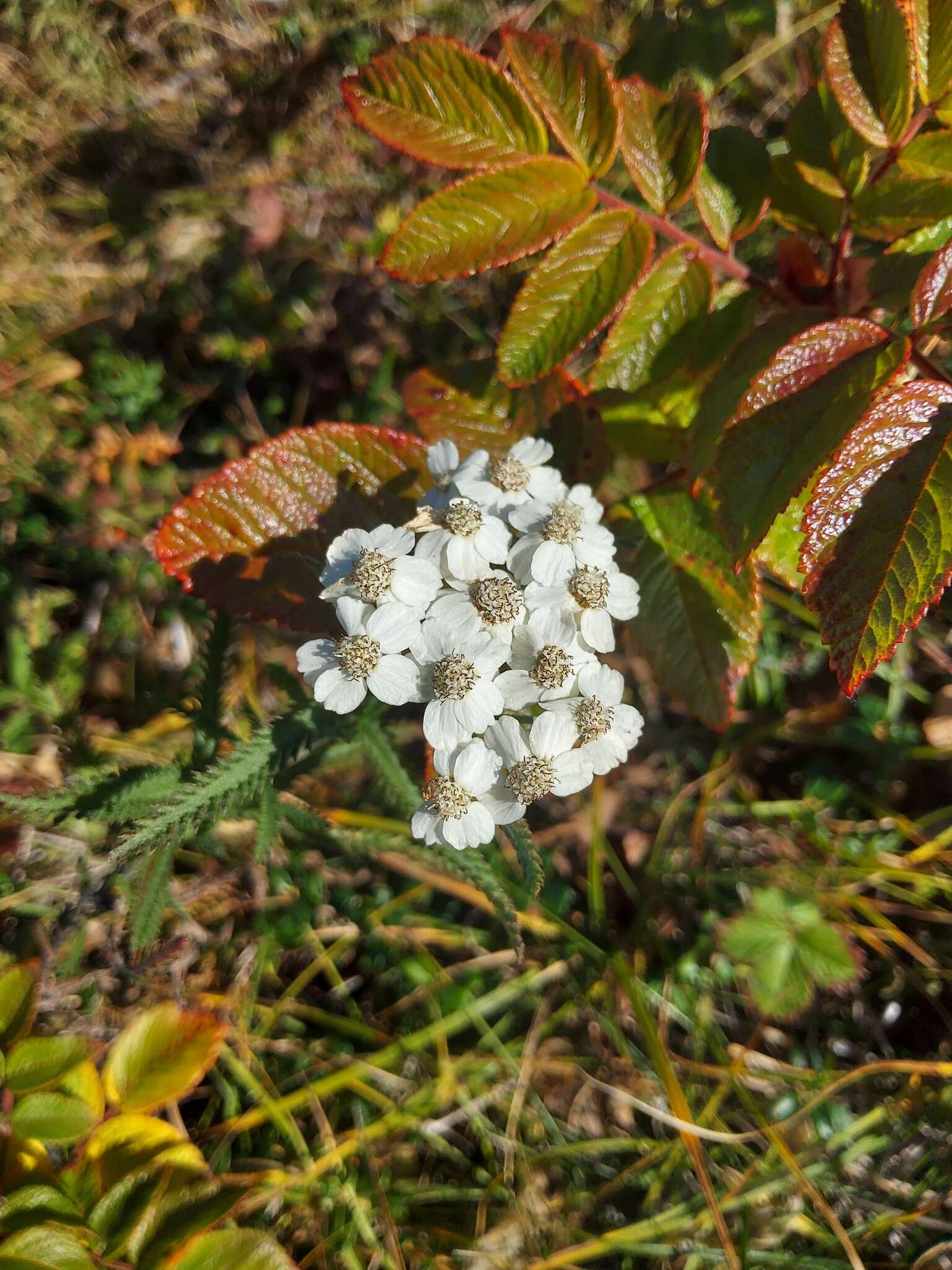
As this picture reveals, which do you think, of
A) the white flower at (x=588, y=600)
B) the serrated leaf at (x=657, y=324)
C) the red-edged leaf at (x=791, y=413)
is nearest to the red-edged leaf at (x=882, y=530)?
the red-edged leaf at (x=791, y=413)

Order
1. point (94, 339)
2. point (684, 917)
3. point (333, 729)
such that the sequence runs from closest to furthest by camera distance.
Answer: point (333, 729) → point (684, 917) → point (94, 339)

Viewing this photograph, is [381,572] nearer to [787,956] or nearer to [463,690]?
[463,690]

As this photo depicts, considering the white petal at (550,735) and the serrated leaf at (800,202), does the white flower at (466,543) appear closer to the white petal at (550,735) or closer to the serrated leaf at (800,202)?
the white petal at (550,735)

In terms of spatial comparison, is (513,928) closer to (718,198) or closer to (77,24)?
(718,198)

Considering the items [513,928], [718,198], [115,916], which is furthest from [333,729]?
[718,198]

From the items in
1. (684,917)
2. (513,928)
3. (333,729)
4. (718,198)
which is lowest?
(684,917)

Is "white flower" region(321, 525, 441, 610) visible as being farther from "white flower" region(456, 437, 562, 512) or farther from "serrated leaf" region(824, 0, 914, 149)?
"serrated leaf" region(824, 0, 914, 149)

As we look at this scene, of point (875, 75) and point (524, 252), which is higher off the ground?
point (875, 75)
